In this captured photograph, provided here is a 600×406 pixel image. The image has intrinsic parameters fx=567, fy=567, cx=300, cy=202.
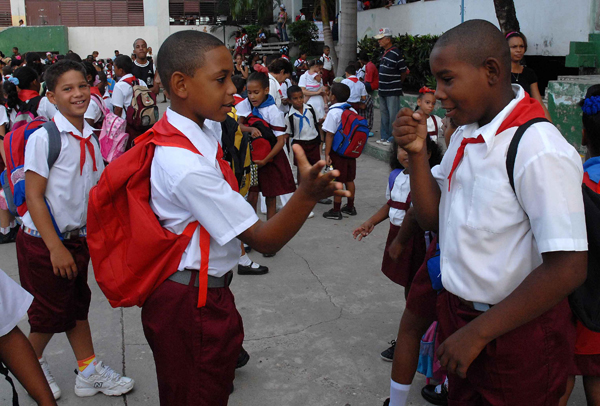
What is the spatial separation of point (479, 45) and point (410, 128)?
321 millimetres

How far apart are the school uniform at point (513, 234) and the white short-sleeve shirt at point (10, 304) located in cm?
140

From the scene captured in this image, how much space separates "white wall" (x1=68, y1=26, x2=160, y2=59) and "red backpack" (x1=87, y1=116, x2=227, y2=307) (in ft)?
111

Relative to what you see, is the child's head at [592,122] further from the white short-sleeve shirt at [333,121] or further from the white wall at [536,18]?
the white wall at [536,18]

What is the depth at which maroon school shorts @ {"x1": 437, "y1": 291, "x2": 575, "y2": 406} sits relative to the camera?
5.71 feet

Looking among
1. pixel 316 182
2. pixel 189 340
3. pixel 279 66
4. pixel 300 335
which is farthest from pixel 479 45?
pixel 279 66

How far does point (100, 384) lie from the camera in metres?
3.06

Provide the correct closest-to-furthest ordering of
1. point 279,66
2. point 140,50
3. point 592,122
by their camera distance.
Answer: point 592,122 → point 279,66 → point 140,50

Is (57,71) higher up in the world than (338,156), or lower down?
higher up

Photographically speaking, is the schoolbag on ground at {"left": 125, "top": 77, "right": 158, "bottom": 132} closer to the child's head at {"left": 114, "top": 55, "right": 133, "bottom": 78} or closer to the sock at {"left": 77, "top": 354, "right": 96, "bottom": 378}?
the child's head at {"left": 114, "top": 55, "right": 133, "bottom": 78}

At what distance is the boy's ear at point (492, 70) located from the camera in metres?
1.71

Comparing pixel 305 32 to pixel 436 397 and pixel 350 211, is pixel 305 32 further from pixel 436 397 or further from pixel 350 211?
pixel 436 397

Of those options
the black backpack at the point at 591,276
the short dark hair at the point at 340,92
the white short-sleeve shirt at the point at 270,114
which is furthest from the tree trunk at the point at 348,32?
the black backpack at the point at 591,276

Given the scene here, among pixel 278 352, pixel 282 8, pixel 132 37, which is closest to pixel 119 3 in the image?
pixel 132 37

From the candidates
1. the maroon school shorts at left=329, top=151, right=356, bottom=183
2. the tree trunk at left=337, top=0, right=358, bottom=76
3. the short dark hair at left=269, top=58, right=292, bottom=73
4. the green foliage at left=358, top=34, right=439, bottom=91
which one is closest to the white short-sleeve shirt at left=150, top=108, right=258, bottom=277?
the maroon school shorts at left=329, top=151, right=356, bottom=183
